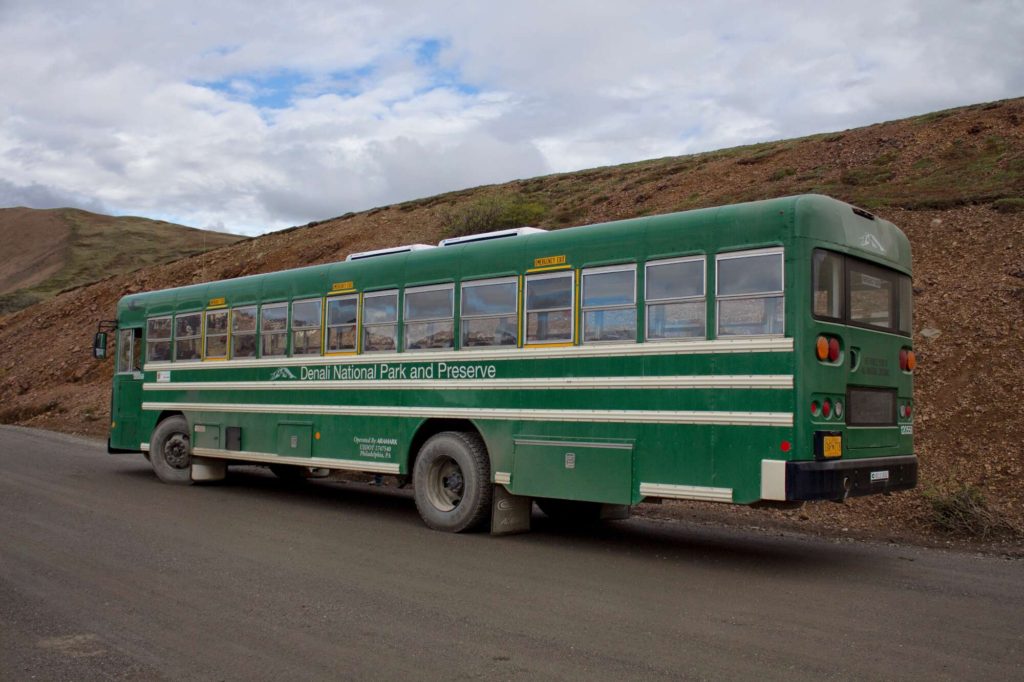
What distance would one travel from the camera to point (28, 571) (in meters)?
7.56

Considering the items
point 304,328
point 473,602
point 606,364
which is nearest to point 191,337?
point 304,328

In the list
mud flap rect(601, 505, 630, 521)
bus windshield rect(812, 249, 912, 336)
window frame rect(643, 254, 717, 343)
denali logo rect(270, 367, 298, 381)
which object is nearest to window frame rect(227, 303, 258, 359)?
denali logo rect(270, 367, 298, 381)

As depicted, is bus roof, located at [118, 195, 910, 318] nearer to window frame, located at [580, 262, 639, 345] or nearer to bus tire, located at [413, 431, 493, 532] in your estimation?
window frame, located at [580, 262, 639, 345]

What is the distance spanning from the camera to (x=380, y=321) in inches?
436

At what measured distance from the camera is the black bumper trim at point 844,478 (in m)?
7.42

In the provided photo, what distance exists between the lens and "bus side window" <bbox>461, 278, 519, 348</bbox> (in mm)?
9688

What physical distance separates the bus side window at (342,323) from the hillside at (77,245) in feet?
221

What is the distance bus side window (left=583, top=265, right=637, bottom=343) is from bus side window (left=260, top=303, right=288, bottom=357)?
16.2 feet

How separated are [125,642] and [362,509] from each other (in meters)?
6.16

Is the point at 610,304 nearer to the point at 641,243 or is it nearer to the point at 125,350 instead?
the point at 641,243

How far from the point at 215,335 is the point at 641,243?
24.5 ft

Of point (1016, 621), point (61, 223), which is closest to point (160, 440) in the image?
point (1016, 621)

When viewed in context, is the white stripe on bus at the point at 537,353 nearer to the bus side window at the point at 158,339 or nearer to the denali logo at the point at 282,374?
the denali logo at the point at 282,374

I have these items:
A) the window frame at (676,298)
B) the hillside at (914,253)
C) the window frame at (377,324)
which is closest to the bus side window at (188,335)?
the window frame at (377,324)
